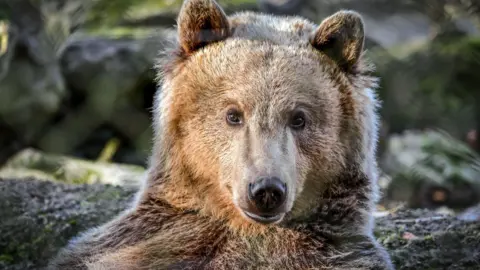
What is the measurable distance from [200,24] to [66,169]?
378 cm

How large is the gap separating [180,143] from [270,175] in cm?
73

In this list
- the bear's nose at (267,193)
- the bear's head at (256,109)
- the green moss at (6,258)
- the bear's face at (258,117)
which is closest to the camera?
the bear's nose at (267,193)

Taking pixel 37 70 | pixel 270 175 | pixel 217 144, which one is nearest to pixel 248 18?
pixel 217 144

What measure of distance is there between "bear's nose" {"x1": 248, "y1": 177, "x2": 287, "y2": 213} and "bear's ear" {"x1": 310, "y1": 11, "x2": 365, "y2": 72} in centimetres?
86

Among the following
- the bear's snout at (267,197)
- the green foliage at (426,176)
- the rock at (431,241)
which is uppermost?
the bear's snout at (267,197)

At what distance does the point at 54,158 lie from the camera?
7.20 meters

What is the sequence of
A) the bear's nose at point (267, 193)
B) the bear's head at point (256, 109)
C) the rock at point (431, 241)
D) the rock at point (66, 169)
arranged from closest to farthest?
the bear's nose at point (267, 193) → the bear's head at point (256, 109) → the rock at point (431, 241) → the rock at point (66, 169)

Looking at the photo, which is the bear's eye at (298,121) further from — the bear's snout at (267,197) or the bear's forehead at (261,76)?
the bear's snout at (267,197)

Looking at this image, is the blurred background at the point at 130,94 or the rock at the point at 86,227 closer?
the rock at the point at 86,227

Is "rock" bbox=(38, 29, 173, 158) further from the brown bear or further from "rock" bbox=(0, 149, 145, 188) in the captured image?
the brown bear

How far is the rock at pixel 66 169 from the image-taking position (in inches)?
265

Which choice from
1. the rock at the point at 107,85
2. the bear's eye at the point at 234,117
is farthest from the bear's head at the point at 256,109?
the rock at the point at 107,85

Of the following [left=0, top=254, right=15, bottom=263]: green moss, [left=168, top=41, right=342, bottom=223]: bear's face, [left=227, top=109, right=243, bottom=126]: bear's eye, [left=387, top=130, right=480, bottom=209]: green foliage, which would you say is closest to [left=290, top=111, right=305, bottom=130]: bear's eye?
[left=168, top=41, right=342, bottom=223]: bear's face

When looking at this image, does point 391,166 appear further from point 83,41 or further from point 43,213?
point 43,213
